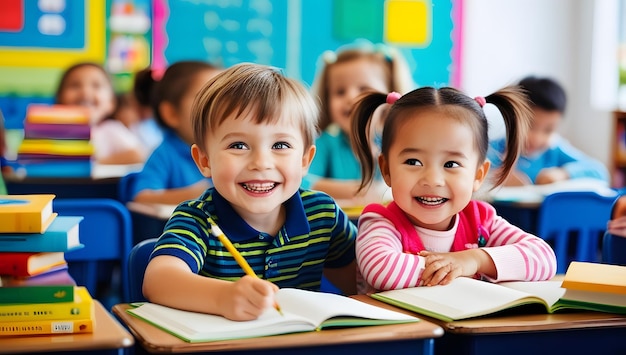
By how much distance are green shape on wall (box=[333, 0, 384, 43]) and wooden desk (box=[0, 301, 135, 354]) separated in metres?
5.59

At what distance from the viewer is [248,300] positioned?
4.00 feet

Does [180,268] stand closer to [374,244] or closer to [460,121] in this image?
[374,244]

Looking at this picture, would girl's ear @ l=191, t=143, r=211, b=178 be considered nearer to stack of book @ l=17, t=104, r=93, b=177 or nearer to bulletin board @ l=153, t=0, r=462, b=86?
stack of book @ l=17, t=104, r=93, b=177

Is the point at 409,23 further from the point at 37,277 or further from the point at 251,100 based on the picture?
the point at 37,277

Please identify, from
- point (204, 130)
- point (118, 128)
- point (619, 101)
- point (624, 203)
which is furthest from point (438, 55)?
point (204, 130)

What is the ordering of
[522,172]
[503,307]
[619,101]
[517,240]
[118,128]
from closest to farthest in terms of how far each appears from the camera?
[503,307]
[517,240]
[522,172]
[118,128]
[619,101]

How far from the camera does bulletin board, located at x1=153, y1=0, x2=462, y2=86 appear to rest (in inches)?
243

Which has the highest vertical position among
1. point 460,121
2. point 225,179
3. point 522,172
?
point 460,121

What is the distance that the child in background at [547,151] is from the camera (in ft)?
12.9

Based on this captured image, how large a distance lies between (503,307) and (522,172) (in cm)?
286

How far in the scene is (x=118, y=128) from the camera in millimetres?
5387

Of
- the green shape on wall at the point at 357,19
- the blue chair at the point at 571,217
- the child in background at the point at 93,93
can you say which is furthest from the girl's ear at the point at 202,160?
the green shape on wall at the point at 357,19

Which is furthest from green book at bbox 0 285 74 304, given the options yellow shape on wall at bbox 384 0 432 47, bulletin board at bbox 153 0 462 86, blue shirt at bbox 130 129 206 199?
yellow shape on wall at bbox 384 0 432 47

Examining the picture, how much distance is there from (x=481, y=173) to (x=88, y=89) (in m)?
4.22
